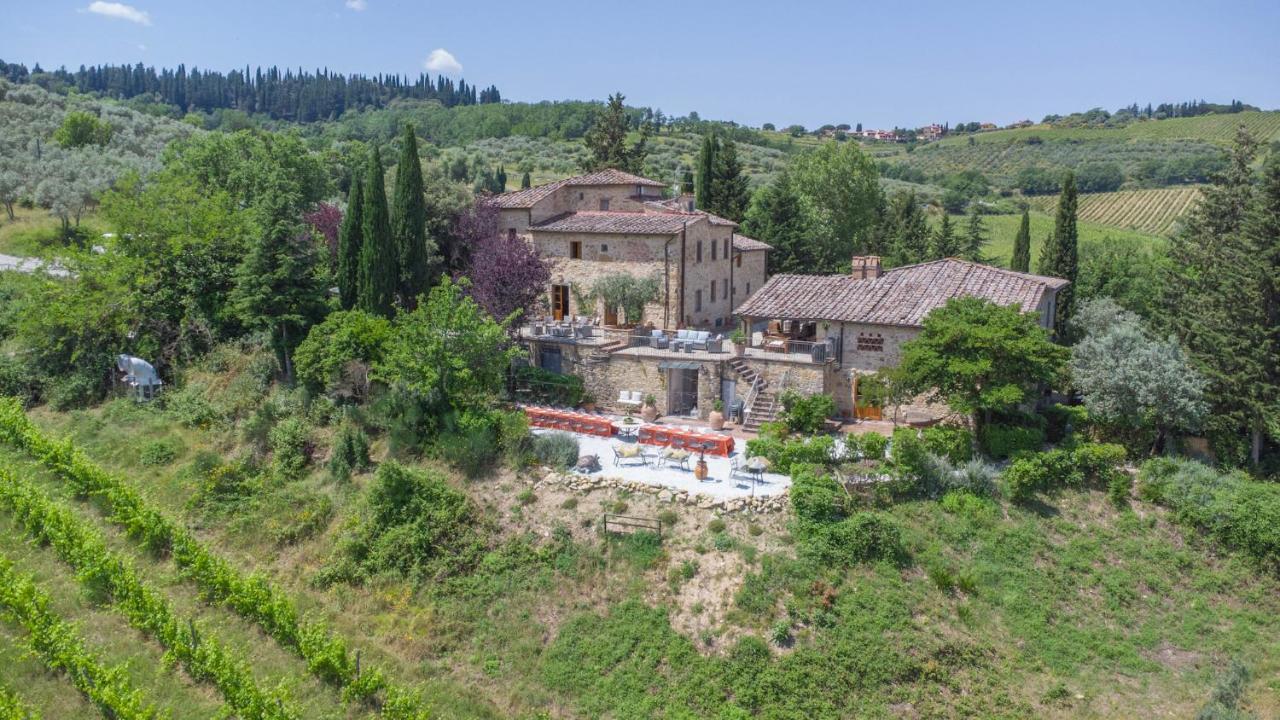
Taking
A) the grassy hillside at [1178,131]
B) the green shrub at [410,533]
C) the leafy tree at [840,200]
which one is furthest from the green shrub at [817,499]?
the grassy hillside at [1178,131]

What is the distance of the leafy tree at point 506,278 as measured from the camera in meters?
31.6

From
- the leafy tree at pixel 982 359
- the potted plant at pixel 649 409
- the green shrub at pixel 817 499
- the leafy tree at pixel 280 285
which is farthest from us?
the leafy tree at pixel 280 285

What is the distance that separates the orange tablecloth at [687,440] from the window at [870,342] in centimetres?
619

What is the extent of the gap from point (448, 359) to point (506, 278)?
626cm

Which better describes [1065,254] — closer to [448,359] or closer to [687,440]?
[687,440]

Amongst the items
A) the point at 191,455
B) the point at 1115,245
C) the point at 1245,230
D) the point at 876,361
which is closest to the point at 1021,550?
the point at 876,361

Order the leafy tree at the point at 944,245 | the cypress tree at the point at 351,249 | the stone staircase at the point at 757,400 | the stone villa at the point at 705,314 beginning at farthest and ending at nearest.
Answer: the leafy tree at the point at 944,245 < the cypress tree at the point at 351,249 < the stone villa at the point at 705,314 < the stone staircase at the point at 757,400

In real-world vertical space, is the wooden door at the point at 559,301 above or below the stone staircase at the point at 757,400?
above

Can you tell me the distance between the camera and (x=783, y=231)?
158 feet

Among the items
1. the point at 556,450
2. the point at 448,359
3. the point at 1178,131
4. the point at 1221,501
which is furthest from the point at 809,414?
the point at 1178,131

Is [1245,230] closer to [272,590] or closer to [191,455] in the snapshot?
[272,590]

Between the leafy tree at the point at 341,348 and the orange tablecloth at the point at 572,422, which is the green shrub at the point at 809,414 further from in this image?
the leafy tree at the point at 341,348

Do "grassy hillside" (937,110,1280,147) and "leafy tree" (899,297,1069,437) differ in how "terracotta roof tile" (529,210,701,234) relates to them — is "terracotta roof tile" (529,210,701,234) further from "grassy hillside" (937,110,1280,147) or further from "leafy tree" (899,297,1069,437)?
"grassy hillside" (937,110,1280,147)

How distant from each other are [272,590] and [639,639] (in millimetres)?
8632
